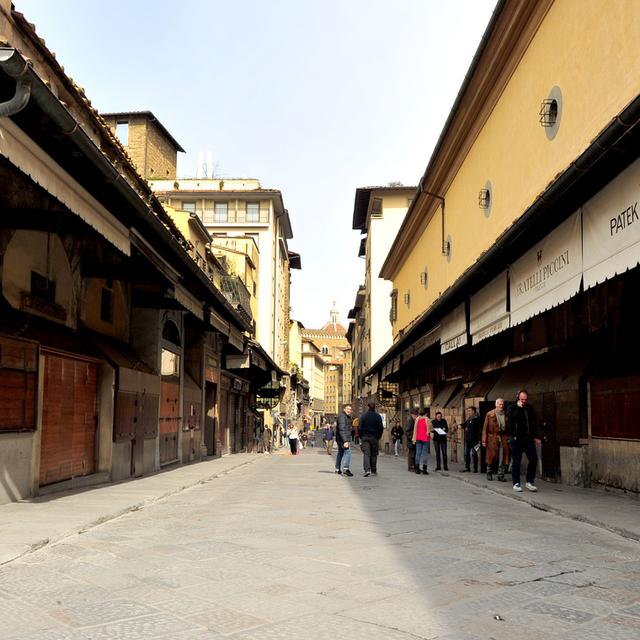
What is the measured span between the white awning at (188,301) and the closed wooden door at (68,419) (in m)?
2.06

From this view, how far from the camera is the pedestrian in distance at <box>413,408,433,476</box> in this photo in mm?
18531

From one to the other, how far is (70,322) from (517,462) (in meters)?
8.10

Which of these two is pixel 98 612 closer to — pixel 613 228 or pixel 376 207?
pixel 613 228

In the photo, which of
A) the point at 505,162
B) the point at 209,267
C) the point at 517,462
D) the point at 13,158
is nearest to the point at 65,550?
the point at 13,158

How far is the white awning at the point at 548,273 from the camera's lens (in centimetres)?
900

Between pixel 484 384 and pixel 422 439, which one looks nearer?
pixel 422 439

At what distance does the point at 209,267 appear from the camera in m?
32.2

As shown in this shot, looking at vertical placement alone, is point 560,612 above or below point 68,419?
below

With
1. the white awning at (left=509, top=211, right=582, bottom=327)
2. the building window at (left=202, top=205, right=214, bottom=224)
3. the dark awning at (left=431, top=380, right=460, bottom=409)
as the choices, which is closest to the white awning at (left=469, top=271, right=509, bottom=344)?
the white awning at (left=509, top=211, right=582, bottom=327)

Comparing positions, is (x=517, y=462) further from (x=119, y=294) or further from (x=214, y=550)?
(x=119, y=294)

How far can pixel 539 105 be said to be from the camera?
15570 millimetres

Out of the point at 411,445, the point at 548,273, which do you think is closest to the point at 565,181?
the point at 548,273

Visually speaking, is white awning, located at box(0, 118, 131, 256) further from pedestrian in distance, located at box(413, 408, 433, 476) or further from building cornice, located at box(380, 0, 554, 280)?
pedestrian in distance, located at box(413, 408, 433, 476)

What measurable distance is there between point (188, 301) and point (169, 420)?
4.94 meters
